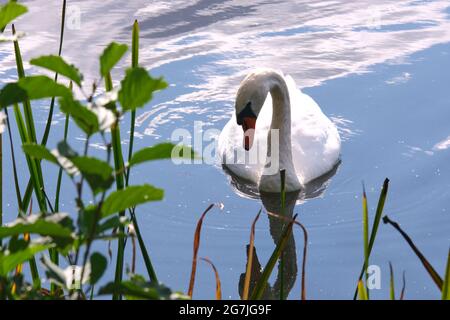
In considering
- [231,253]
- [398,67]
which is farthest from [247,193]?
[398,67]

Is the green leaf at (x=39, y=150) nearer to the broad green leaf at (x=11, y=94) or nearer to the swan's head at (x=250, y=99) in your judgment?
the broad green leaf at (x=11, y=94)

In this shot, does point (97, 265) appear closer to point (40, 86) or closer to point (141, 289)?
point (141, 289)

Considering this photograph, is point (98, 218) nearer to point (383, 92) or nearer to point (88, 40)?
point (383, 92)

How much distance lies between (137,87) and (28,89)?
25 centimetres

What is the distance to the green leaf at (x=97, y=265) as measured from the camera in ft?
5.47

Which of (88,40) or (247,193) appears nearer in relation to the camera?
(247,193)

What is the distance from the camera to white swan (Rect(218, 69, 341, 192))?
609cm

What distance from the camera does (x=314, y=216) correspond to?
5.74 m

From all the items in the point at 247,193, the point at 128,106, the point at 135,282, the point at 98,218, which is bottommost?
the point at 247,193

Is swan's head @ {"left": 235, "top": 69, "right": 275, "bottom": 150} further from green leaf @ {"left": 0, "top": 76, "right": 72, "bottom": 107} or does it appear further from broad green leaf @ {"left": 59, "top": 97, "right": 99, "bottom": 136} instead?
broad green leaf @ {"left": 59, "top": 97, "right": 99, "bottom": 136}

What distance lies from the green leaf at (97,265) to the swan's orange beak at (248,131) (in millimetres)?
4230

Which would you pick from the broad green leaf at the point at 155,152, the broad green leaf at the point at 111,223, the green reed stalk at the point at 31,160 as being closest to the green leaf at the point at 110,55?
the broad green leaf at the point at 155,152


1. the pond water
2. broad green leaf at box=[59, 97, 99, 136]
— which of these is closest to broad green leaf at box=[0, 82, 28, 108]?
broad green leaf at box=[59, 97, 99, 136]

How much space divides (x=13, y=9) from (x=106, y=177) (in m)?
0.49
